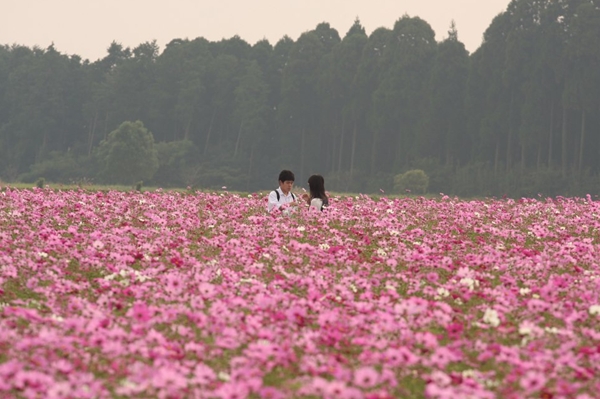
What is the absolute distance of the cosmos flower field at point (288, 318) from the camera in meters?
5.64

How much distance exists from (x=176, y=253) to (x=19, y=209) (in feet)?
18.4

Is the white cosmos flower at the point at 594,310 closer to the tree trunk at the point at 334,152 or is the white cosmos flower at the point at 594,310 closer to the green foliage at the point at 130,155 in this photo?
the tree trunk at the point at 334,152

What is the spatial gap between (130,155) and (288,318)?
73771 mm

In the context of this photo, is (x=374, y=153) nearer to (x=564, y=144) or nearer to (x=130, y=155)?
(x=564, y=144)

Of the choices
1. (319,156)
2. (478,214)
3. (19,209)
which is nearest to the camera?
(19,209)

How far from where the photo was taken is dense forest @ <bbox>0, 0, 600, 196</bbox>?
60.0 meters

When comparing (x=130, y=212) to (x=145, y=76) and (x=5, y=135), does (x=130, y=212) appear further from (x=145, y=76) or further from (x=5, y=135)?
(x=5, y=135)

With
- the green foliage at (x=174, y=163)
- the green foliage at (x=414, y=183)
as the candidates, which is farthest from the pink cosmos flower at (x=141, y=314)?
the green foliage at (x=174, y=163)

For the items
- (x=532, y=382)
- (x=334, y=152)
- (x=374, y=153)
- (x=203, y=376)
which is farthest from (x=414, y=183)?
(x=203, y=376)

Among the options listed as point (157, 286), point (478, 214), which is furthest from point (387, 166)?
point (157, 286)

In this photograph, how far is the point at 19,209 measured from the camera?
1534 centimetres

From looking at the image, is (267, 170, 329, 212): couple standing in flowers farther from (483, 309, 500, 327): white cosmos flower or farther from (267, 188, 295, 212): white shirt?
(483, 309, 500, 327): white cosmos flower

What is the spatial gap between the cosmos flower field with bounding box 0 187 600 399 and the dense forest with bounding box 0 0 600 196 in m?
48.0

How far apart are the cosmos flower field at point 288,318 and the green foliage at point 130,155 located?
6711cm
